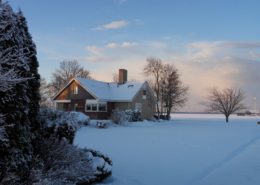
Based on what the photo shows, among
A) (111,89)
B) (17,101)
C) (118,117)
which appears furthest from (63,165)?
(111,89)

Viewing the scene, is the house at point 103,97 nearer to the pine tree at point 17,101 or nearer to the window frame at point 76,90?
the window frame at point 76,90

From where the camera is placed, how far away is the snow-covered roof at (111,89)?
46.0m

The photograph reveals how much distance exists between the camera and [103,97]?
152 feet

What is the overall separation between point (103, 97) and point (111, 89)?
512 cm

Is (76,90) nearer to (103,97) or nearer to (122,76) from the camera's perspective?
(103,97)

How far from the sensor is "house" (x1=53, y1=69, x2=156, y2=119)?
45.8 metres

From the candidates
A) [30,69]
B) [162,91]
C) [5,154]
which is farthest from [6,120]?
[162,91]

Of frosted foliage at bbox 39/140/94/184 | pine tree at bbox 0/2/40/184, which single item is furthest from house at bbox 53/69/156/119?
pine tree at bbox 0/2/40/184

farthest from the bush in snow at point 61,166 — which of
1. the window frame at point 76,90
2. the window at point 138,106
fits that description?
the window at point 138,106

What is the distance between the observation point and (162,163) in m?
12.2

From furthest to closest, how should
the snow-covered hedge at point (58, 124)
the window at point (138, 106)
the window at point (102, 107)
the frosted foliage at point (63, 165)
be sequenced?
the window at point (138, 106) → the window at point (102, 107) → the snow-covered hedge at point (58, 124) → the frosted foliage at point (63, 165)

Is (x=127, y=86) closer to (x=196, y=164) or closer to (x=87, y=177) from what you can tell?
(x=196, y=164)

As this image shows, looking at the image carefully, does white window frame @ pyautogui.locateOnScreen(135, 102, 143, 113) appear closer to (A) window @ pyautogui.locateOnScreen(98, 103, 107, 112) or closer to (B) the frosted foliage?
(A) window @ pyautogui.locateOnScreen(98, 103, 107, 112)

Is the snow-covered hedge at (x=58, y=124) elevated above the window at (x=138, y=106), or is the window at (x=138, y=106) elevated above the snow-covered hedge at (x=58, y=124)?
the window at (x=138, y=106)
